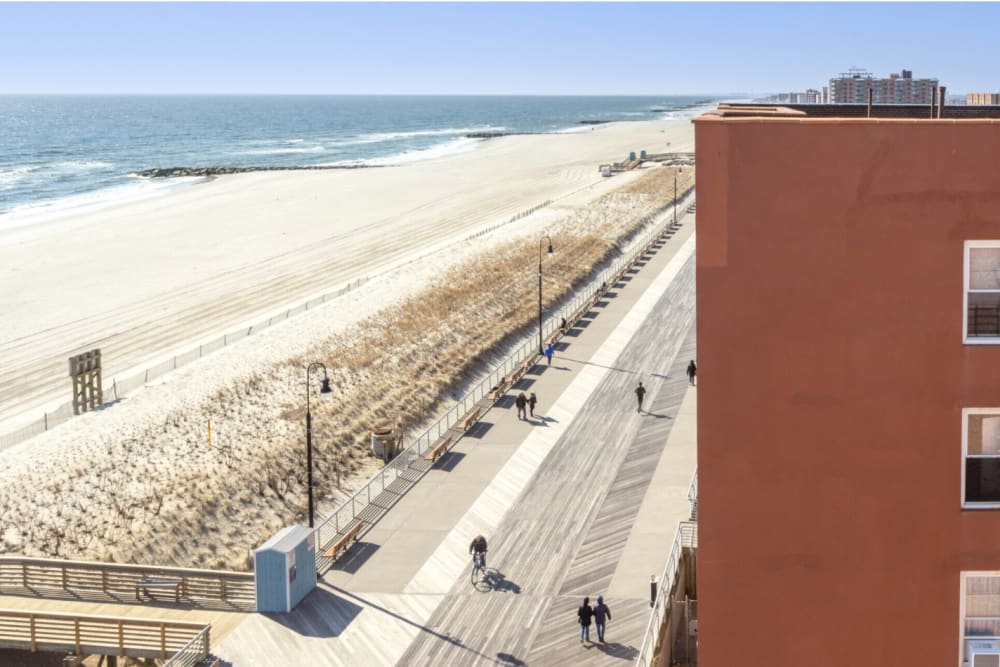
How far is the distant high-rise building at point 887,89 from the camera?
16047mm

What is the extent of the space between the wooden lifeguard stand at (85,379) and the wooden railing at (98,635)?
59.8 feet

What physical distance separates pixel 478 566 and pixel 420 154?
148m

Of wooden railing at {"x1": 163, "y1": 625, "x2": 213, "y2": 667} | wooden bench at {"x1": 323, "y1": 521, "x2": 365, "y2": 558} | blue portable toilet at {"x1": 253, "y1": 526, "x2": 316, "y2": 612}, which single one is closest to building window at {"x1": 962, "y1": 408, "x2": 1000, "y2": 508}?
wooden railing at {"x1": 163, "y1": 625, "x2": 213, "y2": 667}

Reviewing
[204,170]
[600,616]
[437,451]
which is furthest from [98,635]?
[204,170]

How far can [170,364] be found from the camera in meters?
42.9

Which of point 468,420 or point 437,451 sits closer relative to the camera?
point 437,451

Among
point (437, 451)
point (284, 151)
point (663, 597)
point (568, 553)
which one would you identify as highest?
point (284, 151)

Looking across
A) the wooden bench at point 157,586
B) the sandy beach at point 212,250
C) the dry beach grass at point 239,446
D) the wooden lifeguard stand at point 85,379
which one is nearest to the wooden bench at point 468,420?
the dry beach grass at point 239,446

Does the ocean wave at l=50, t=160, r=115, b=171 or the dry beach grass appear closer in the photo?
the dry beach grass

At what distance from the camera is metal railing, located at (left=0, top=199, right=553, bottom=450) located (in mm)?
34881

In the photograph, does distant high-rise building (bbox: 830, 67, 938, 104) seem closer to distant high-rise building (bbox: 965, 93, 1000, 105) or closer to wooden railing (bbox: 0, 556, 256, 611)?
distant high-rise building (bbox: 965, 93, 1000, 105)

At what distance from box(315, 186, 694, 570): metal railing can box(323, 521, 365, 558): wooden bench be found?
16 cm

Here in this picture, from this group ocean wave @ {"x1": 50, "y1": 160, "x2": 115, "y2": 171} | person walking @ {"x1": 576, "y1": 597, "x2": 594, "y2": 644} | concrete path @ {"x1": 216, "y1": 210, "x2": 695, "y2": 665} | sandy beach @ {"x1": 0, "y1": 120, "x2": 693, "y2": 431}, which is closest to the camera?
person walking @ {"x1": 576, "y1": 597, "x2": 594, "y2": 644}

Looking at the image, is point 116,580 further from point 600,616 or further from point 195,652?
point 600,616
